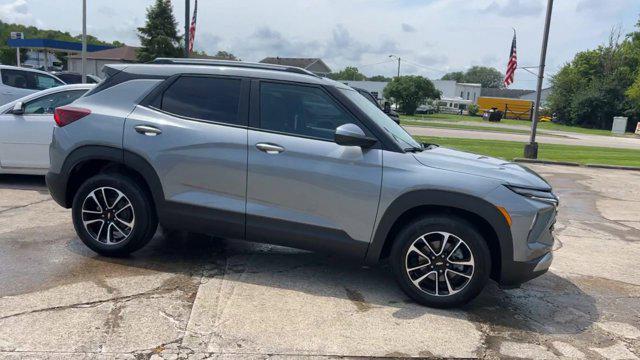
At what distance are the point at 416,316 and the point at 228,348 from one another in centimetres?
152

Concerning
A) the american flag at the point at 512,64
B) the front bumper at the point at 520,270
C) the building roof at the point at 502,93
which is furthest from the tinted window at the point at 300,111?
the building roof at the point at 502,93

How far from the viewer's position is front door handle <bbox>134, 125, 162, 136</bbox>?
15.3 feet

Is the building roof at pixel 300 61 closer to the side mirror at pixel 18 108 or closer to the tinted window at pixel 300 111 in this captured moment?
the side mirror at pixel 18 108

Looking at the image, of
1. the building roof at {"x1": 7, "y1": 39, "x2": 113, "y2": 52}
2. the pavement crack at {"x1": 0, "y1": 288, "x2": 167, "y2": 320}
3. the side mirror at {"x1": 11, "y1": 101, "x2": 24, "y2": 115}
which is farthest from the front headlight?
the building roof at {"x1": 7, "y1": 39, "x2": 113, "y2": 52}

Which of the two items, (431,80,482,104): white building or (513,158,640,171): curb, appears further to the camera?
(431,80,482,104): white building

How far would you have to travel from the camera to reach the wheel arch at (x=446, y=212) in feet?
13.2

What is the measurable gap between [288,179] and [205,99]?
1.13m

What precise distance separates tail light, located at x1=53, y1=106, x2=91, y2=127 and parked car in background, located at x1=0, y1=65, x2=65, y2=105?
7896mm

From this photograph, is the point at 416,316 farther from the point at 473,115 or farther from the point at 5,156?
the point at 473,115

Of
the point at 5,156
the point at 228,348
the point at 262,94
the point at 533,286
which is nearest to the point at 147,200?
the point at 262,94

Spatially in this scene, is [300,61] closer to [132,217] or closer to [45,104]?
[45,104]

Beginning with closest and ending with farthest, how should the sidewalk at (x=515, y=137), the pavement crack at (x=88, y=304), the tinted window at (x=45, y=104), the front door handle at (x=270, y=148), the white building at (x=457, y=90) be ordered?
the pavement crack at (x=88, y=304) → the front door handle at (x=270, y=148) → the tinted window at (x=45, y=104) → the sidewalk at (x=515, y=137) → the white building at (x=457, y=90)

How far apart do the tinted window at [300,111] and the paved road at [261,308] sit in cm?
138

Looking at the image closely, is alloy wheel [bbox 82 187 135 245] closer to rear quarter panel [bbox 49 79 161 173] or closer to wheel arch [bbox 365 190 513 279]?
rear quarter panel [bbox 49 79 161 173]
